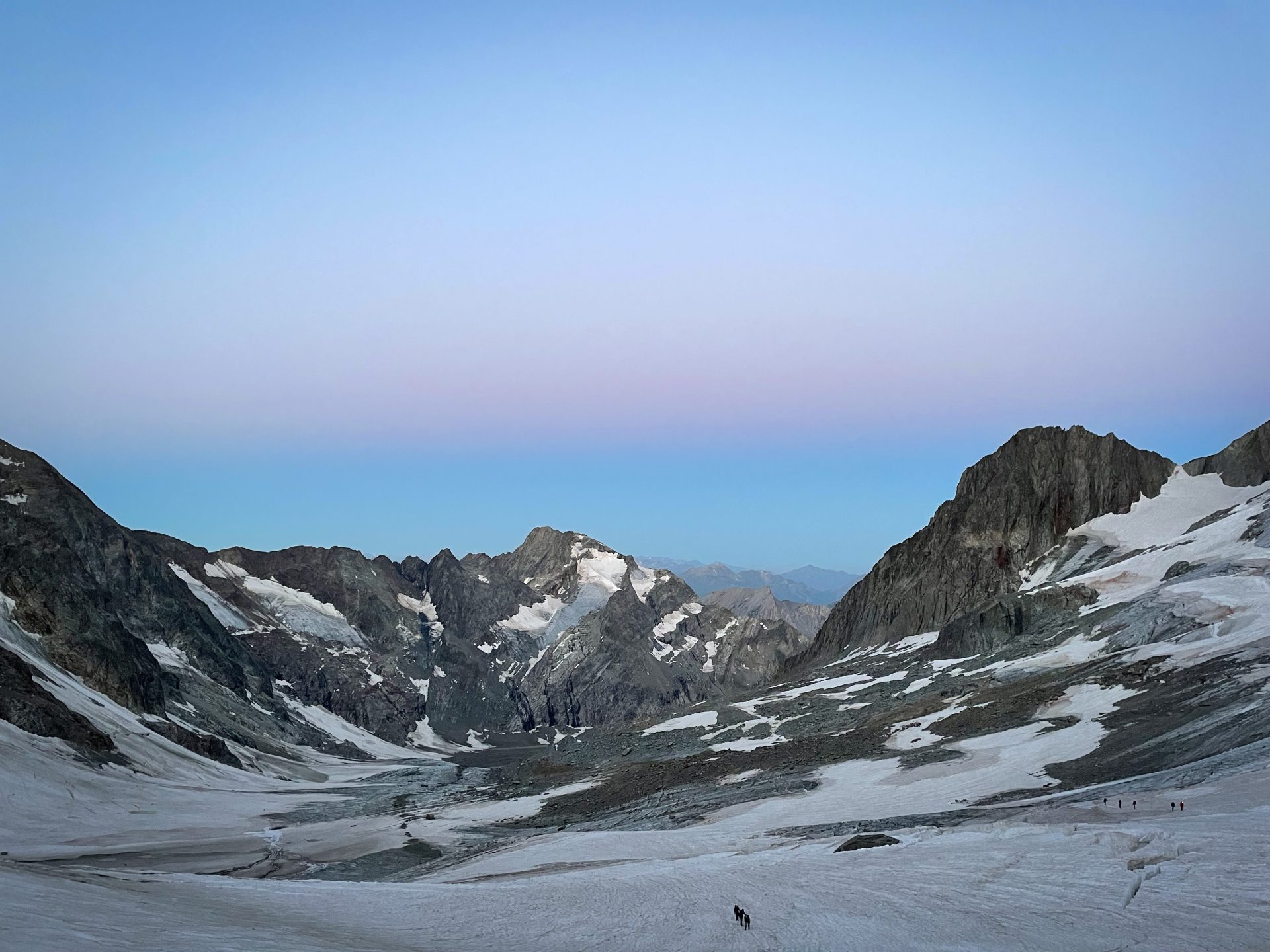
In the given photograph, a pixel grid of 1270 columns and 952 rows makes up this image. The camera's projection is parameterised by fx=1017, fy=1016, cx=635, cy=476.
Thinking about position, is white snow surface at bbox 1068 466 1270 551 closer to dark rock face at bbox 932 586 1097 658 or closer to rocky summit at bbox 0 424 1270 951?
rocky summit at bbox 0 424 1270 951

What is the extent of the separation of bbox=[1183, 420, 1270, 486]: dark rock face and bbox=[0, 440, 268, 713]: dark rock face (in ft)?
559

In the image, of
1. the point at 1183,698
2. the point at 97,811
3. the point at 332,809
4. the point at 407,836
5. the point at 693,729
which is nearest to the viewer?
the point at 1183,698

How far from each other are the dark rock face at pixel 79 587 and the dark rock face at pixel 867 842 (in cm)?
12753

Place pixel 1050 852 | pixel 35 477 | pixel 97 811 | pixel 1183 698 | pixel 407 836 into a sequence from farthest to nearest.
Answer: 1. pixel 35 477
2. pixel 97 811
3. pixel 407 836
4. pixel 1183 698
5. pixel 1050 852

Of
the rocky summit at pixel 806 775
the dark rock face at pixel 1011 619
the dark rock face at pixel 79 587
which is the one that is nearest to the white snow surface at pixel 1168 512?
the rocky summit at pixel 806 775

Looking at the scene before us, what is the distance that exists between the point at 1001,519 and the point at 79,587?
496ft

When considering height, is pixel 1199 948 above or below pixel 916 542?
below

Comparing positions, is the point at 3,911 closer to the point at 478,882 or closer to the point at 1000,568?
the point at 478,882

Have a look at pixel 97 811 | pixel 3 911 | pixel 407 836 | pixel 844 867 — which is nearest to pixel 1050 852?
pixel 844 867

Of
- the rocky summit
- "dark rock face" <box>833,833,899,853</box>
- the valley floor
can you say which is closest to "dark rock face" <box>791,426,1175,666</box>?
the rocky summit

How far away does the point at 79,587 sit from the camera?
161875 mm

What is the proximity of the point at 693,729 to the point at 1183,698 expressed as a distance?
6340 centimetres

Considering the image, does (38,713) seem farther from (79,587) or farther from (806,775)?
(806,775)

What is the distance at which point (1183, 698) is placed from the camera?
73.8 m
